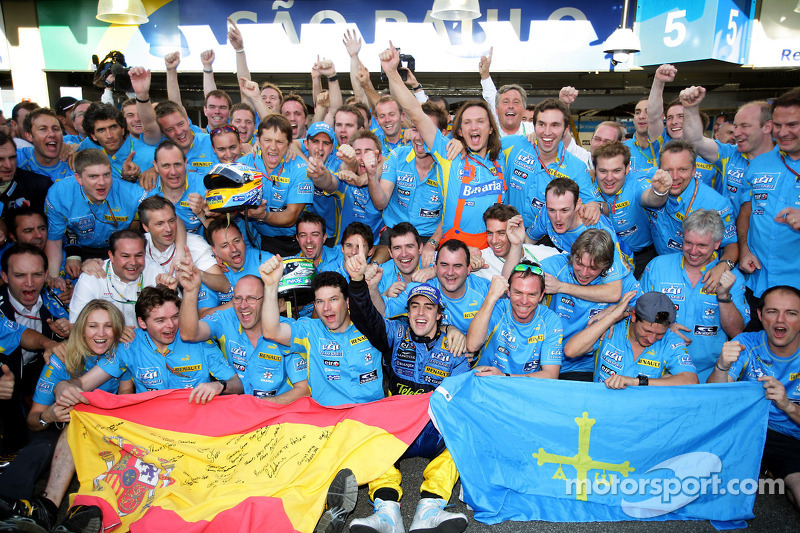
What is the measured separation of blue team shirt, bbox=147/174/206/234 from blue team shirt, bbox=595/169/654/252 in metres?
3.76

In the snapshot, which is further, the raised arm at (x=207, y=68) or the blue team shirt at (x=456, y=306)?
the raised arm at (x=207, y=68)

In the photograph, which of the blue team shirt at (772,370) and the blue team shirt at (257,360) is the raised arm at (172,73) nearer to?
the blue team shirt at (257,360)

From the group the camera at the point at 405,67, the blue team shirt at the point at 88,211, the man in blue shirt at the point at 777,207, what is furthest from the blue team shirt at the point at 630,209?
the blue team shirt at the point at 88,211

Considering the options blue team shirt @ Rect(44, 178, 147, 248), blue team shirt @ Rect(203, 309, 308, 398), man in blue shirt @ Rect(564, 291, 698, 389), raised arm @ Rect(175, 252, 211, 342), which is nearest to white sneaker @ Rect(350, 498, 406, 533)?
blue team shirt @ Rect(203, 309, 308, 398)

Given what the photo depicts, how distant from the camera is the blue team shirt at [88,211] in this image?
5.25 meters

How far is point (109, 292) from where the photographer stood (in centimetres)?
478

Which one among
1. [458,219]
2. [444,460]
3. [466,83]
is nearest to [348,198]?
[458,219]

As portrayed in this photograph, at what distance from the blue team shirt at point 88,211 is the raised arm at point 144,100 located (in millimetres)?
808

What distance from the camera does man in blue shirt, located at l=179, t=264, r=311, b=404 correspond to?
4.22 metres

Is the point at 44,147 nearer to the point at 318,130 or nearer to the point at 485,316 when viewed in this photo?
the point at 318,130

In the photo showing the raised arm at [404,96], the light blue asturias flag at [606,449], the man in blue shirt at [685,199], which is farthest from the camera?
the man in blue shirt at [685,199]

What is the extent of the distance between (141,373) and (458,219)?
2.90 m

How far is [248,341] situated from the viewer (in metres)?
4.46

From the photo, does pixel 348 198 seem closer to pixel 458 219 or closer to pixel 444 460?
pixel 458 219
